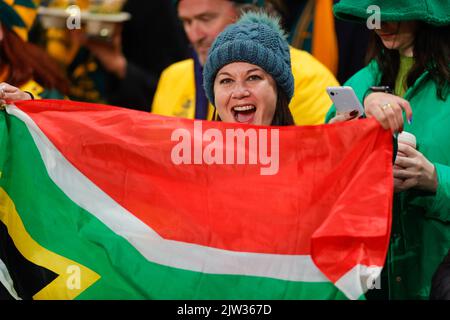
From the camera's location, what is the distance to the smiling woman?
539 cm

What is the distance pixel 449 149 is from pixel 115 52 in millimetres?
A: 3210

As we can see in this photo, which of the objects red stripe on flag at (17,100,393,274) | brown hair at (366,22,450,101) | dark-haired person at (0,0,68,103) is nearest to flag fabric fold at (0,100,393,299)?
red stripe on flag at (17,100,393,274)

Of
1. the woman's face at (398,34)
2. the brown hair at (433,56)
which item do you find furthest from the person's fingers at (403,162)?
the woman's face at (398,34)

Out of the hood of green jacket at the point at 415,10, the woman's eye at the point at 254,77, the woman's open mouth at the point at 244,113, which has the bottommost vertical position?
the woman's open mouth at the point at 244,113

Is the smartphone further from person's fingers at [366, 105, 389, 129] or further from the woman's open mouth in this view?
the woman's open mouth

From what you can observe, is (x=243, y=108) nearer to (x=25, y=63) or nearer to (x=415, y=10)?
(x=415, y=10)

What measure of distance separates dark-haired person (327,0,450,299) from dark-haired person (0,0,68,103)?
74.8 inches

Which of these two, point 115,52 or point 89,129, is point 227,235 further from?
point 115,52

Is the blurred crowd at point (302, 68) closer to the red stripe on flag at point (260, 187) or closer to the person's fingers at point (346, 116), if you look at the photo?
the person's fingers at point (346, 116)

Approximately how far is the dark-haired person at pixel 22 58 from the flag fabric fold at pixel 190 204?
1.38 meters

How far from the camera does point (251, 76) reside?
17.8 feet

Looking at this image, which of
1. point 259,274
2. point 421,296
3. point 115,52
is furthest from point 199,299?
point 115,52

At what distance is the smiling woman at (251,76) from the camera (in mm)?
5387

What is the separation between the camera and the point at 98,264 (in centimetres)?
489
